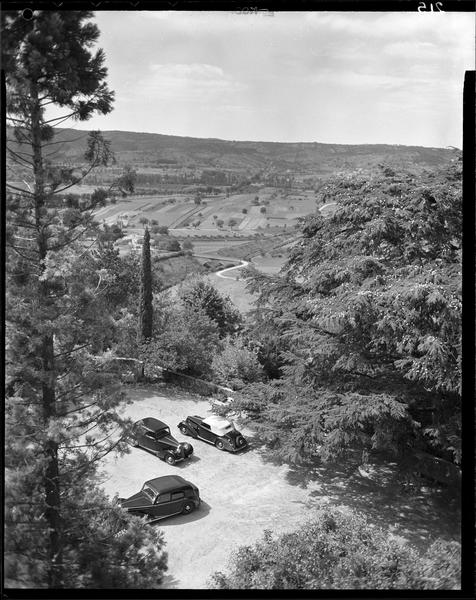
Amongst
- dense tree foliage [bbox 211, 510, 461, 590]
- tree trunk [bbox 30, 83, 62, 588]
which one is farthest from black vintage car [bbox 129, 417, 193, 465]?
tree trunk [bbox 30, 83, 62, 588]

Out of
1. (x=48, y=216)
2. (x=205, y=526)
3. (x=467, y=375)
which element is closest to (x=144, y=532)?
(x=205, y=526)

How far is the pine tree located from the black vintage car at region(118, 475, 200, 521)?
1.44 m

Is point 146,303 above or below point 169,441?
above

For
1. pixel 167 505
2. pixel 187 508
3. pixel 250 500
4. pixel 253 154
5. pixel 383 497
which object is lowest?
pixel 383 497

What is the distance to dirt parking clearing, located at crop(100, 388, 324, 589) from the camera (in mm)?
6961

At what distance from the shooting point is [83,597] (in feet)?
13.6

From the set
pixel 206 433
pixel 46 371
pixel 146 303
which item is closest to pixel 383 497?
pixel 206 433

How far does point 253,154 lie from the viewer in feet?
26.8

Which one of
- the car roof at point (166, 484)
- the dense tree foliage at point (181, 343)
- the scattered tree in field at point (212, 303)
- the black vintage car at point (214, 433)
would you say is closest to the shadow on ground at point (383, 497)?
the black vintage car at point (214, 433)

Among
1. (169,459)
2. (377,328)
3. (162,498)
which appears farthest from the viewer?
(169,459)

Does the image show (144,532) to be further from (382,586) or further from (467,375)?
(467,375)

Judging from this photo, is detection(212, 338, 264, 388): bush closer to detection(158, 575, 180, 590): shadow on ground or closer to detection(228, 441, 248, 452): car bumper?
detection(228, 441, 248, 452): car bumper

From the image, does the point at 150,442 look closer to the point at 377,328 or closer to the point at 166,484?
the point at 166,484

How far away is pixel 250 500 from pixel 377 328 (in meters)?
3.37
